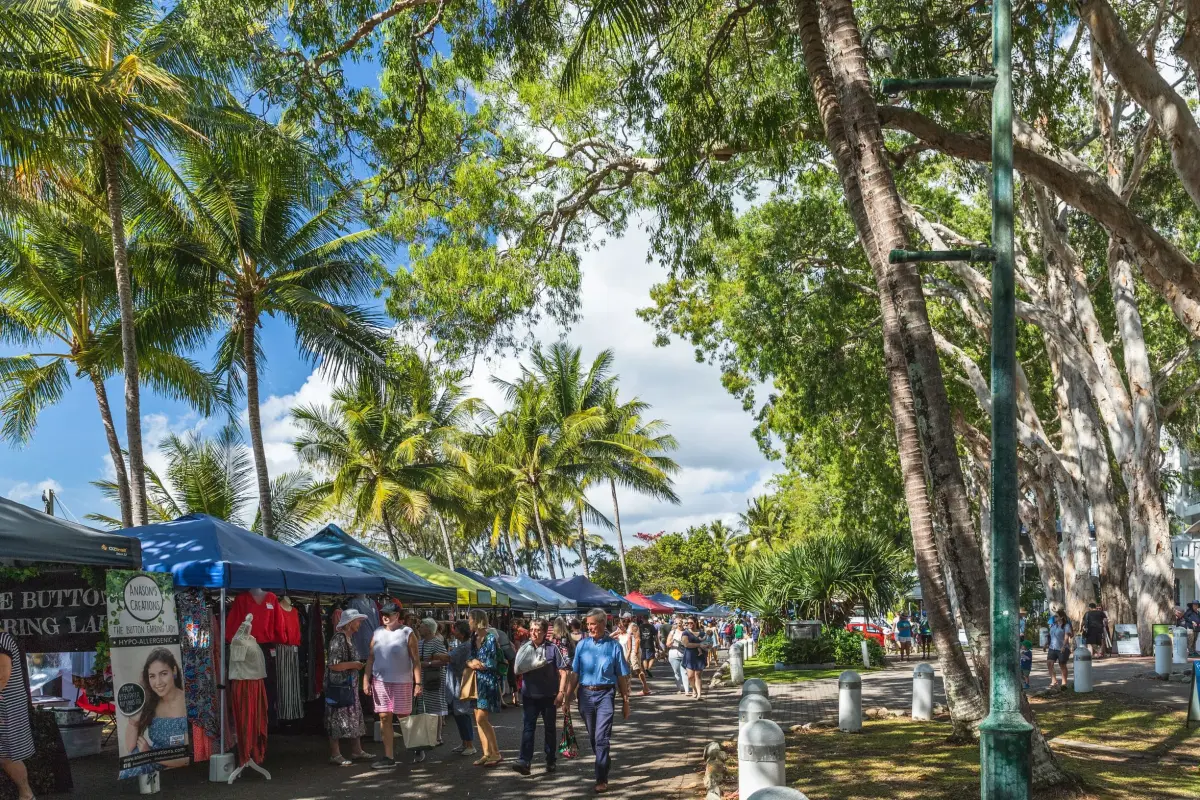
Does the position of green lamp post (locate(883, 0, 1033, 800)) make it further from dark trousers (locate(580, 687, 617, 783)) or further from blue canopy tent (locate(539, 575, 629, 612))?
blue canopy tent (locate(539, 575, 629, 612))

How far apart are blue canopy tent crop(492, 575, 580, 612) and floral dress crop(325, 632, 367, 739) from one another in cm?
1240

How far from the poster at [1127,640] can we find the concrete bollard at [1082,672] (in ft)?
29.2

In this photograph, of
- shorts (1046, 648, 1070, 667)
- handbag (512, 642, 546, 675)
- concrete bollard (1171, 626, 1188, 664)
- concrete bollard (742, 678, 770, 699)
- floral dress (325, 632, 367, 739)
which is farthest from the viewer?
concrete bollard (1171, 626, 1188, 664)

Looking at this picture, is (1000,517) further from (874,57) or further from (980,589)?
(874,57)

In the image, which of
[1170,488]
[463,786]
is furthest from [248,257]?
[1170,488]

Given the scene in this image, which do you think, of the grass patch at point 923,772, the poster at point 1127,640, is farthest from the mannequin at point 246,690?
the poster at point 1127,640

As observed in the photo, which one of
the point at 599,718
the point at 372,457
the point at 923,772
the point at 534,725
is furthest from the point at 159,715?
→ the point at 372,457

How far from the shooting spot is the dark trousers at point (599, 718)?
33.5 ft

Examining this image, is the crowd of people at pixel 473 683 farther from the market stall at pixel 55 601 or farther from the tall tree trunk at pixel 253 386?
the tall tree trunk at pixel 253 386

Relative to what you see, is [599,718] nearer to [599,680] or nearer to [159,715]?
[599,680]

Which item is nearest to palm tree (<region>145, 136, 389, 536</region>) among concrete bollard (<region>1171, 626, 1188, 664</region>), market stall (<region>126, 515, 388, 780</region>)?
market stall (<region>126, 515, 388, 780</region>)

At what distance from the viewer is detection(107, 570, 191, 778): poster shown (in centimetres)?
954

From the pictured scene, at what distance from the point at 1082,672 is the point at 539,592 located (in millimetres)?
12984

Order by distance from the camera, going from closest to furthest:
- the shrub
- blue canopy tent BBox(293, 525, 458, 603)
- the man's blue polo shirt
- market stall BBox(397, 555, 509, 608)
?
the man's blue polo shirt → blue canopy tent BBox(293, 525, 458, 603) → market stall BBox(397, 555, 509, 608) → the shrub
